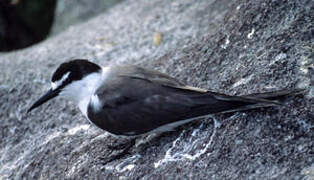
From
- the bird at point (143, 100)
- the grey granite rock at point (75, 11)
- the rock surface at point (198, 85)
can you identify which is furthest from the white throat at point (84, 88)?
the grey granite rock at point (75, 11)

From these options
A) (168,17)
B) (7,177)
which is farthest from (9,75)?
(168,17)

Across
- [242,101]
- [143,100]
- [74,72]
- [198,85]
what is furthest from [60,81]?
[242,101]

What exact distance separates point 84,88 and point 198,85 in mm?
1165

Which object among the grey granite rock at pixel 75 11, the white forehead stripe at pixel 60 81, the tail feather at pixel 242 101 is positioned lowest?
the grey granite rock at pixel 75 11

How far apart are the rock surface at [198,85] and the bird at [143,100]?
20 cm

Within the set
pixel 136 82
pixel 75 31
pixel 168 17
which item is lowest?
pixel 75 31

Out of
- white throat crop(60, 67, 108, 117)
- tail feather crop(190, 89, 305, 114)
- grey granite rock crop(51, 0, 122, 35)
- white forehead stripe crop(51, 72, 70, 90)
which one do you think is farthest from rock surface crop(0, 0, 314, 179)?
grey granite rock crop(51, 0, 122, 35)

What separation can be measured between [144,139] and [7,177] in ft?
5.22

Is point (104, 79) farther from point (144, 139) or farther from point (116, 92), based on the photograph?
point (144, 139)

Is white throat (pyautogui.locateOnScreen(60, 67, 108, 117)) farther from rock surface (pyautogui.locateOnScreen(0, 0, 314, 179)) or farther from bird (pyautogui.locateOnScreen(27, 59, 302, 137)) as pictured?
rock surface (pyautogui.locateOnScreen(0, 0, 314, 179))

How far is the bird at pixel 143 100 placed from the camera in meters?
3.98

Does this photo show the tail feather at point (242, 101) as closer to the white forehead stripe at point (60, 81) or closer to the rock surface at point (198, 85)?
the rock surface at point (198, 85)

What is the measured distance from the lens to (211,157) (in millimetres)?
3891

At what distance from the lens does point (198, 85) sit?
16.2ft
